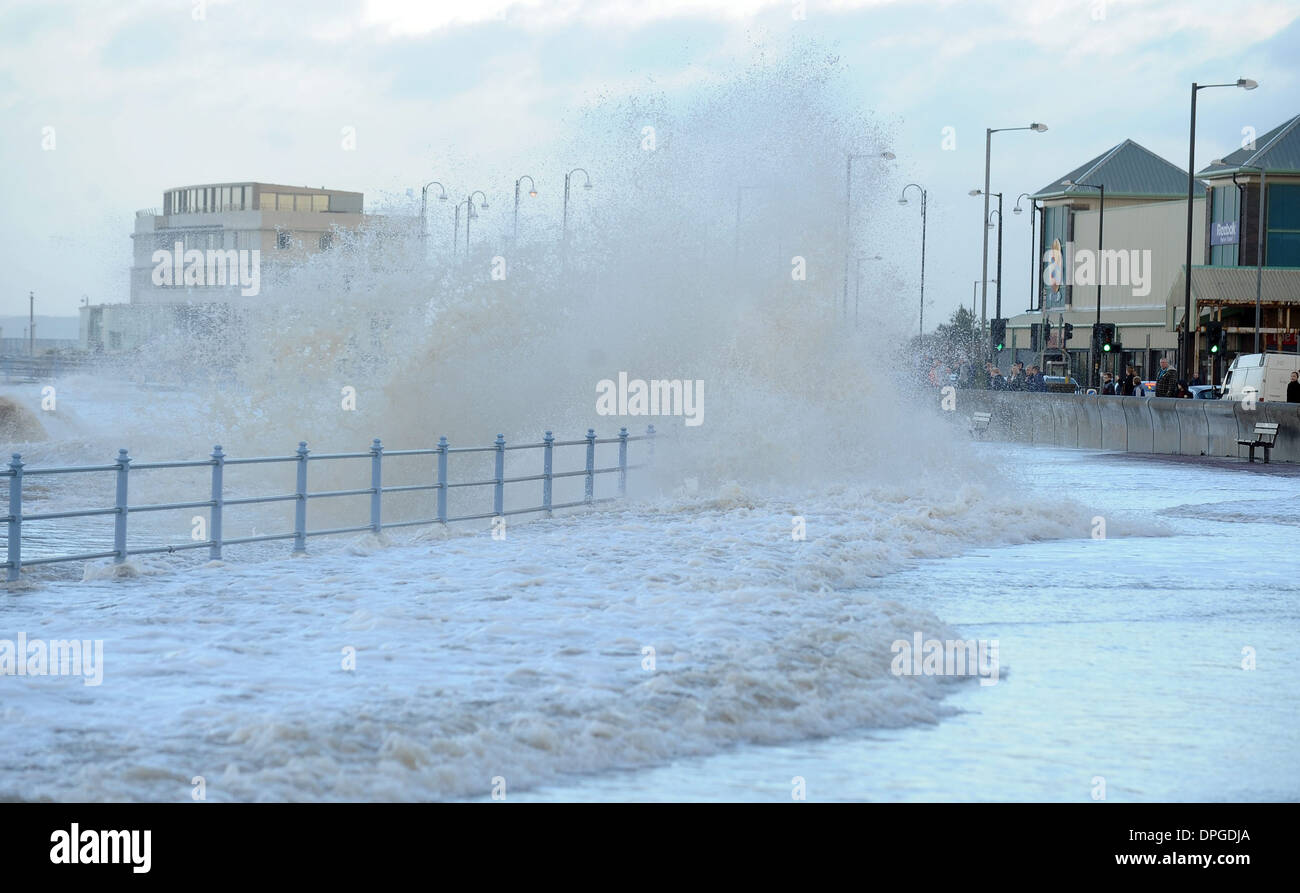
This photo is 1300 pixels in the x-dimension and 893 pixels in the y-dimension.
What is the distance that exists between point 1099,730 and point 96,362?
90.7 metres

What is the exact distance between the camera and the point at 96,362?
9162 cm

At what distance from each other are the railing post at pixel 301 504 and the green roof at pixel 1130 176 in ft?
302

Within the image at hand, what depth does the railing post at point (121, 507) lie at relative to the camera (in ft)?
41.2

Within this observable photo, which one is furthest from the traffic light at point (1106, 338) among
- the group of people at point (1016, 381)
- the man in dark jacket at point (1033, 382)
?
the group of people at point (1016, 381)

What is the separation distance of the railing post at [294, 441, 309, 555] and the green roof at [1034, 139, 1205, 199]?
91.9 m

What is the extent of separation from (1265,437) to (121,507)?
2417cm

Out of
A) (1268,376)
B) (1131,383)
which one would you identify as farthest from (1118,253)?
(1268,376)

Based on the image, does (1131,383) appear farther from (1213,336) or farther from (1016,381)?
(1016,381)

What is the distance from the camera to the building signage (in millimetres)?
82375

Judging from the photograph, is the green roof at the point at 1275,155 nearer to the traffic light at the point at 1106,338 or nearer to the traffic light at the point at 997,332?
the traffic light at the point at 997,332

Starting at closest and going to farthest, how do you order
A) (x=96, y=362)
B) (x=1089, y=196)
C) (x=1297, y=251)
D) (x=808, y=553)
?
(x=808, y=553) < (x=1297, y=251) < (x=96, y=362) < (x=1089, y=196)

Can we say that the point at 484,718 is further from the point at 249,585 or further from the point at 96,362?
the point at 96,362
